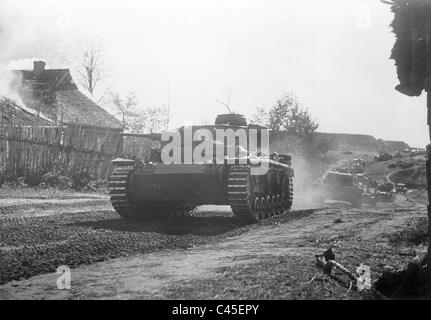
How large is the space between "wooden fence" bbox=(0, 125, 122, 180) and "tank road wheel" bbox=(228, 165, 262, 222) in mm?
7018

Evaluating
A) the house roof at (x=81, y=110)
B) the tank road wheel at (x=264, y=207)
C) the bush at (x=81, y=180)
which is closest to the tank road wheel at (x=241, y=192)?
the tank road wheel at (x=264, y=207)

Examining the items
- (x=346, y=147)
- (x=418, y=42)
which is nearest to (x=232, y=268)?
(x=418, y=42)

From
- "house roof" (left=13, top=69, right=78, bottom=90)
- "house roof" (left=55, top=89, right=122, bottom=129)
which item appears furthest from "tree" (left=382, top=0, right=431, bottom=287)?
"house roof" (left=13, top=69, right=78, bottom=90)

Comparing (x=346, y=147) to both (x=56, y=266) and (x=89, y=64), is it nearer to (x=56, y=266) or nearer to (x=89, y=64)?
(x=89, y=64)

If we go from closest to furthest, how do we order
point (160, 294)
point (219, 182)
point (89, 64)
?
point (160, 294) → point (219, 182) → point (89, 64)

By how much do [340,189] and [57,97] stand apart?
814 inches

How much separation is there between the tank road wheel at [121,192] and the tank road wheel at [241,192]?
77.8 inches

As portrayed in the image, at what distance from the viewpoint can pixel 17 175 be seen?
15891 mm

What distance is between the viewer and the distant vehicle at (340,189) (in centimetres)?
1798

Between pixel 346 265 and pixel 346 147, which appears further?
pixel 346 147

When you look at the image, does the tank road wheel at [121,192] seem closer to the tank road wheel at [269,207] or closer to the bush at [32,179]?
the tank road wheel at [269,207]

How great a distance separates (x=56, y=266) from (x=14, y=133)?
474 inches

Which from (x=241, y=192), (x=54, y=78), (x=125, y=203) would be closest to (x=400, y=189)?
(x=241, y=192)

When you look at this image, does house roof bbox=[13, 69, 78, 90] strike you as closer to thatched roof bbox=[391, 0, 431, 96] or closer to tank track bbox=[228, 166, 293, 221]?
tank track bbox=[228, 166, 293, 221]
